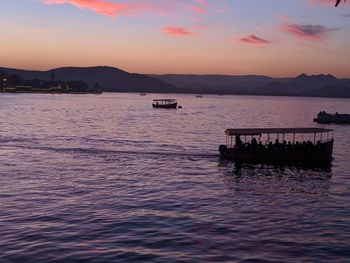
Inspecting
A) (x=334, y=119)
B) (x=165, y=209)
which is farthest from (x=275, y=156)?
(x=334, y=119)

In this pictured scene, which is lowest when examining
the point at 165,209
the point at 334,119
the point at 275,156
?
the point at 165,209

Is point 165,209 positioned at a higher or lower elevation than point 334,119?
lower

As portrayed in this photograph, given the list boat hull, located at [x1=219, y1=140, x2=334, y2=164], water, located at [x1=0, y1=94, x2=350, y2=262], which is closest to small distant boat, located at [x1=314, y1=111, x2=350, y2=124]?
water, located at [x1=0, y1=94, x2=350, y2=262]

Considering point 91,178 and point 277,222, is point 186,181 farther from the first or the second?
point 277,222

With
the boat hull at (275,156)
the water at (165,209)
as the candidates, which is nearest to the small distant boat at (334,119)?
the water at (165,209)

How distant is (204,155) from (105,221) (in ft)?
119

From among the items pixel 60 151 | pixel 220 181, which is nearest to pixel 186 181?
pixel 220 181

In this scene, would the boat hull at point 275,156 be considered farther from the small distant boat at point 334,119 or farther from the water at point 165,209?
the small distant boat at point 334,119

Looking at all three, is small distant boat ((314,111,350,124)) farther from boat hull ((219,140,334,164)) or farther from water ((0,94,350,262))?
boat hull ((219,140,334,164))

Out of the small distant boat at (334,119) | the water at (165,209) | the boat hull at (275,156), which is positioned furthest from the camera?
the small distant boat at (334,119)

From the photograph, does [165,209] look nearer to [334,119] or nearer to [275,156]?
[275,156]

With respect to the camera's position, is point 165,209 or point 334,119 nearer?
point 165,209

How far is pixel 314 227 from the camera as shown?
30.7 metres

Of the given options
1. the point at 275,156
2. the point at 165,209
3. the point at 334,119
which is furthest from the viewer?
the point at 334,119
